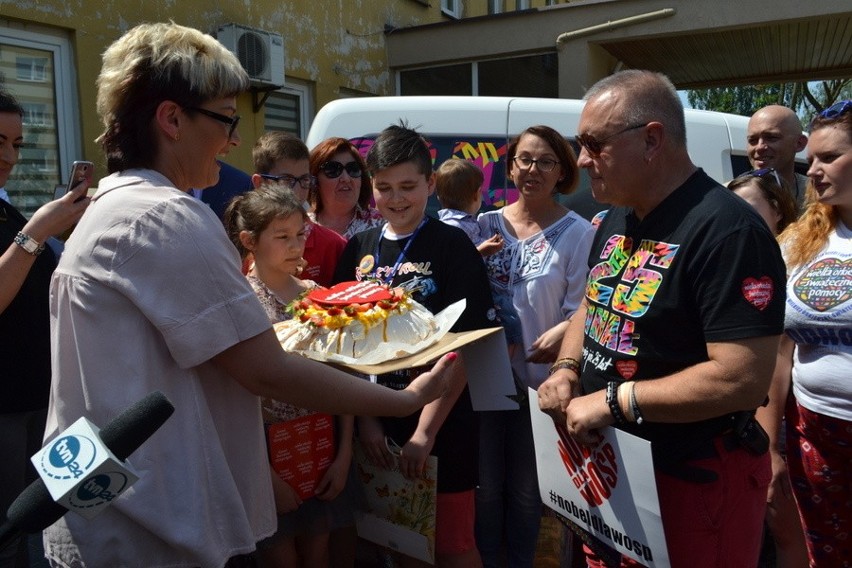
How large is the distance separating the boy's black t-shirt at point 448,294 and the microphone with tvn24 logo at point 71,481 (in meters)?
1.80

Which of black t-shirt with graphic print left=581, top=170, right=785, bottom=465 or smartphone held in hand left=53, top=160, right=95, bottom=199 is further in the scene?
smartphone held in hand left=53, top=160, right=95, bottom=199

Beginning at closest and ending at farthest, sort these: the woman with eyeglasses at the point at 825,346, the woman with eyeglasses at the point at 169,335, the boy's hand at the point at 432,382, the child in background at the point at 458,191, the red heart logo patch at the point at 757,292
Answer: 1. the woman with eyeglasses at the point at 169,335
2. the red heart logo patch at the point at 757,292
3. the boy's hand at the point at 432,382
4. the woman with eyeglasses at the point at 825,346
5. the child in background at the point at 458,191

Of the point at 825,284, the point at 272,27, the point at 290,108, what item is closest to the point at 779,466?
the point at 825,284

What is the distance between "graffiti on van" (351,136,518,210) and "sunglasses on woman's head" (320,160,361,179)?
1.41 meters

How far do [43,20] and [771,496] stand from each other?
7.00 metres

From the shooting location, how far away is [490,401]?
221 cm

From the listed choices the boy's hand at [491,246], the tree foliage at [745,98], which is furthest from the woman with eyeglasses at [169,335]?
the tree foliage at [745,98]

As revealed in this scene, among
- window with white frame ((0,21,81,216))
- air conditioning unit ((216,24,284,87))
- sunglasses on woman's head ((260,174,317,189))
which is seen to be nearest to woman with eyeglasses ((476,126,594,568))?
sunglasses on woman's head ((260,174,317,189))

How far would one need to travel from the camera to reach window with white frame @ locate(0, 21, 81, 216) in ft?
21.8

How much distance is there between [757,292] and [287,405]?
169cm

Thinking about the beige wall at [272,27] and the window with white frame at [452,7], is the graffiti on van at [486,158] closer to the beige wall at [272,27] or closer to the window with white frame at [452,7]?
the beige wall at [272,27]

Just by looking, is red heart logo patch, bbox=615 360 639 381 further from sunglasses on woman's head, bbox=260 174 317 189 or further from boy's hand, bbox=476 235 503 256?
sunglasses on woman's head, bbox=260 174 317 189

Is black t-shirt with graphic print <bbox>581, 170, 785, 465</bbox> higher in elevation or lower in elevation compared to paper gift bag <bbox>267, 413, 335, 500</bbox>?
higher

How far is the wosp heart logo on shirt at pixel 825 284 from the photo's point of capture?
2.52 meters
